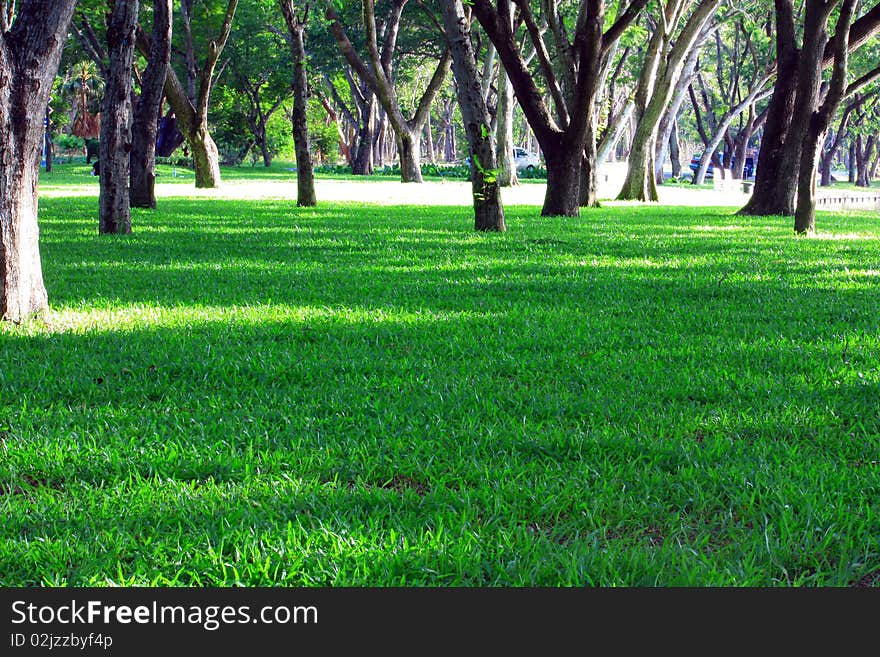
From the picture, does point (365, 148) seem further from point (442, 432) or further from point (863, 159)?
point (442, 432)

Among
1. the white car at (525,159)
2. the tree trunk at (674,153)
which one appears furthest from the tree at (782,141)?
the white car at (525,159)

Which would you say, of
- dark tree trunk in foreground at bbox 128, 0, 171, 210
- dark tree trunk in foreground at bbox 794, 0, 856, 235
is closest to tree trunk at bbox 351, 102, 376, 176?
dark tree trunk in foreground at bbox 128, 0, 171, 210

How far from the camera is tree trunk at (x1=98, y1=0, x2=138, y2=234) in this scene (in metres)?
12.0

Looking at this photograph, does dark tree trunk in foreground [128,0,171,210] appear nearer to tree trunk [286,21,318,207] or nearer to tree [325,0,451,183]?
tree trunk [286,21,318,207]

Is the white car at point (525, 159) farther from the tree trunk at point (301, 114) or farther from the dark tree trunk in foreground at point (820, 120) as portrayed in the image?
the dark tree trunk in foreground at point (820, 120)

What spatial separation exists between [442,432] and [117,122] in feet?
30.9

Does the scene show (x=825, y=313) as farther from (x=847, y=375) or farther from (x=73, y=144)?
(x=73, y=144)

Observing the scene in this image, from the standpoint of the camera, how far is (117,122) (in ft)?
39.3

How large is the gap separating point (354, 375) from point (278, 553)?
2190 mm

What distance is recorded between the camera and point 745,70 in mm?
43469

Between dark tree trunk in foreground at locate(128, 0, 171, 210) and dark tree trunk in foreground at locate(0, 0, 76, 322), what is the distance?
10.5 m

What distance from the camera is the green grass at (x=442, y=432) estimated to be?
287 centimetres

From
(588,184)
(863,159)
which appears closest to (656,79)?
(588,184)

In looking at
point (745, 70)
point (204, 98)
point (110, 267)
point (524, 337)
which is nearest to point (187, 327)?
point (524, 337)
